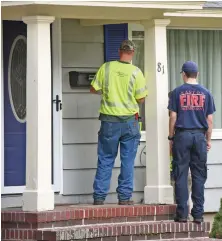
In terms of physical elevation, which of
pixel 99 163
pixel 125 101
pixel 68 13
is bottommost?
pixel 99 163

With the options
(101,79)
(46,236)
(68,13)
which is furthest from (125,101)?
(46,236)

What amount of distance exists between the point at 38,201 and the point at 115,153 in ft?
4.04

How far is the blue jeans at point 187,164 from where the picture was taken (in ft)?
38.1

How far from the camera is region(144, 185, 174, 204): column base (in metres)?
12.2

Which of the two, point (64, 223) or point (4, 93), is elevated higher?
point (4, 93)

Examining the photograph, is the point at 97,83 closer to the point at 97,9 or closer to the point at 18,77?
the point at 97,9

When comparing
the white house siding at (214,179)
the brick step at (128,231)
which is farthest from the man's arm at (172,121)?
the white house siding at (214,179)

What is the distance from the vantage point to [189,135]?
11625mm

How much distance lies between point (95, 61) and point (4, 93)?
136cm

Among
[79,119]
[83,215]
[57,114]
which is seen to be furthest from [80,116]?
[83,215]

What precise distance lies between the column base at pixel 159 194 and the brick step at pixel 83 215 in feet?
0.64

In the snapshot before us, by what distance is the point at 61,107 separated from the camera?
42.5 ft

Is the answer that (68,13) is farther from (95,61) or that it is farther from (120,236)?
(120,236)

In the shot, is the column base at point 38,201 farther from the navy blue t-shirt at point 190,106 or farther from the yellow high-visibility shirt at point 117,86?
the navy blue t-shirt at point 190,106
